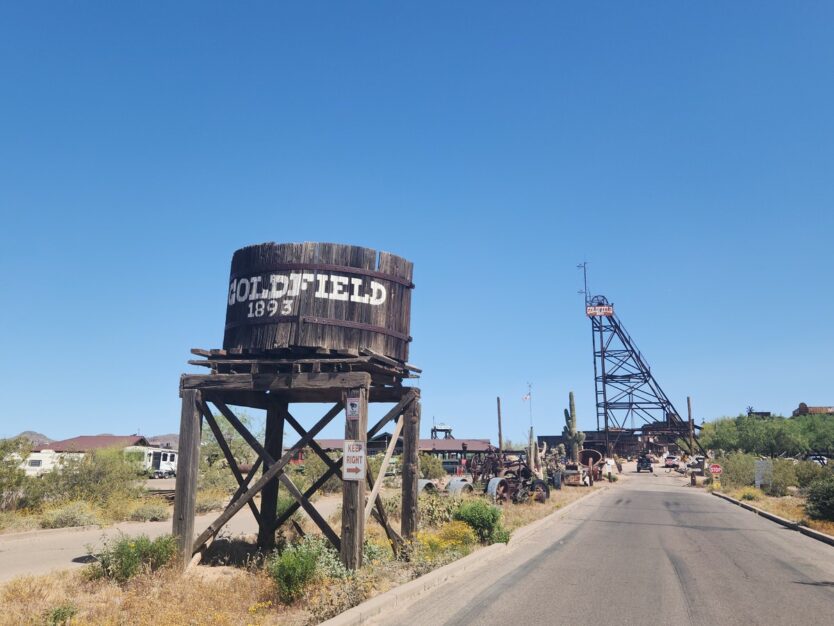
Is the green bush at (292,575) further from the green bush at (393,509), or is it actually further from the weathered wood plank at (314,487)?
the green bush at (393,509)

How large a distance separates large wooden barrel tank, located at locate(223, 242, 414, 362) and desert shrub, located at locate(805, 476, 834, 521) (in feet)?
51.8

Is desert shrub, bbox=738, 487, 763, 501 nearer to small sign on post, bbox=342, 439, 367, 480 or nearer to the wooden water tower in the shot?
the wooden water tower

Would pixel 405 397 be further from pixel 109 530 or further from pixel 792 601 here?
pixel 109 530

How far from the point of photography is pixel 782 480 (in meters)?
34.9

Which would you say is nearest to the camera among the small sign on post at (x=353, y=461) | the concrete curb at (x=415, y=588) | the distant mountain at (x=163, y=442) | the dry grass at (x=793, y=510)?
the concrete curb at (x=415, y=588)

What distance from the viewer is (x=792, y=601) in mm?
8984

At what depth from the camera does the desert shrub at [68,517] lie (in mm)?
17719

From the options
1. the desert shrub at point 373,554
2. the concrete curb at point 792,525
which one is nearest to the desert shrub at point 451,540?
the desert shrub at point 373,554

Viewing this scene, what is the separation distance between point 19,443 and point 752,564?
20.0 metres

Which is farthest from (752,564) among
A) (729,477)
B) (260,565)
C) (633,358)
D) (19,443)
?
(633,358)

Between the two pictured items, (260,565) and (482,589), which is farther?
(260,565)

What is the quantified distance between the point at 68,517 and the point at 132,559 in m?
10.9

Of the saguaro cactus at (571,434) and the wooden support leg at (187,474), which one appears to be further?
the saguaro cactus at (571,434)

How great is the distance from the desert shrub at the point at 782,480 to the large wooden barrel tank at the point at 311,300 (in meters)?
32.0
